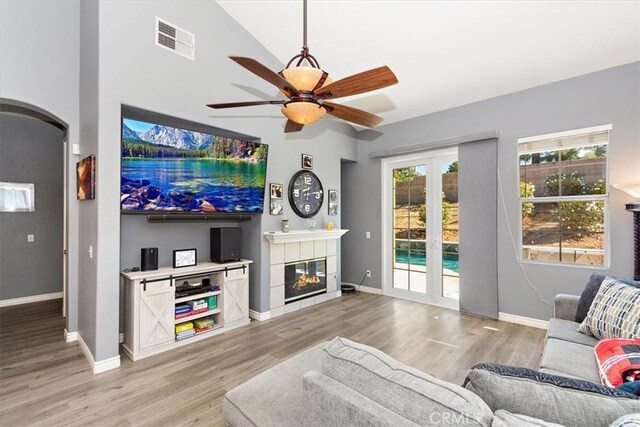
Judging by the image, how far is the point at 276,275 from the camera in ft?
13.7

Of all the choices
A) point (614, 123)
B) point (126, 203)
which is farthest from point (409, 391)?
point (614, 123)

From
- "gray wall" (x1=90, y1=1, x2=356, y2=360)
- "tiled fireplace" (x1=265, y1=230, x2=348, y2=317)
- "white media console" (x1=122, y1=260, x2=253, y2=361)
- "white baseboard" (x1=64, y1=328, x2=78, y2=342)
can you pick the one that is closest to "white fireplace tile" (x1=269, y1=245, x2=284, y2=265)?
"tiled fireplace" (x1=265, y1=230, x2=348, y2=317)

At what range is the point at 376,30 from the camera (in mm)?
3322

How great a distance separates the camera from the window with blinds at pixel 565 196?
343 cm

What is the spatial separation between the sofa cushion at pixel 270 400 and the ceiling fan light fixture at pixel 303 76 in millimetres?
1791

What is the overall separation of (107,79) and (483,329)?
4941 mm

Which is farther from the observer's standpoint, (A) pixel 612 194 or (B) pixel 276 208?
(B) pixel 276 208

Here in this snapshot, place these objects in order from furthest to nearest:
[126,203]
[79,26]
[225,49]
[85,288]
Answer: [225,49]
[79,26]
[85,288]
[126,203]

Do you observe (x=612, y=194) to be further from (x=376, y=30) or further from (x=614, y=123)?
(x=376, y=30)

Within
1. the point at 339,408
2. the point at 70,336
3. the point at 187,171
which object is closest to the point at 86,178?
the point at 187,171

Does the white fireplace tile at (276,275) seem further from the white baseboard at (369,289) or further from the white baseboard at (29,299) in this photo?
the white baseboard at (29,299)

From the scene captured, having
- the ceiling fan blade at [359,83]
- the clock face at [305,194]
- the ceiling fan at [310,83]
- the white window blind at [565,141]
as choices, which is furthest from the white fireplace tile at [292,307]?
the white window blind at [565,141]

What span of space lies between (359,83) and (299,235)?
2711 mm

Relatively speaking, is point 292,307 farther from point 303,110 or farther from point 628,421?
point 628,421
